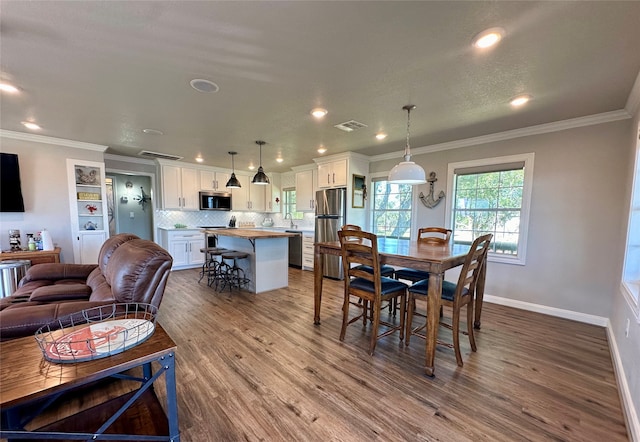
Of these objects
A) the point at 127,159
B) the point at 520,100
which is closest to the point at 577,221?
the point at 520,100

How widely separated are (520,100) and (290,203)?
538 cm

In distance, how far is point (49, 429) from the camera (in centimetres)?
132

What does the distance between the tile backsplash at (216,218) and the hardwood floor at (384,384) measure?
356 cm

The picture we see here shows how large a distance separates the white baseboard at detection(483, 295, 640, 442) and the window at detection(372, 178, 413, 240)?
1710 millimetres

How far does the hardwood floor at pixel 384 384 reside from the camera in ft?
5.15

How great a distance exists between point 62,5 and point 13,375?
181 centimetres

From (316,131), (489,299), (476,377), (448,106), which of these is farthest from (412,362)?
(316,131)

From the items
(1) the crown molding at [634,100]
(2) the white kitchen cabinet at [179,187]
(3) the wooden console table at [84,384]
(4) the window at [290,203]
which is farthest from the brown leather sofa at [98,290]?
(4) the window at [290,203]

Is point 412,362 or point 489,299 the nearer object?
point 412,362

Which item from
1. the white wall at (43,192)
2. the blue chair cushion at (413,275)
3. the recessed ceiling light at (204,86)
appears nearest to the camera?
the recessed ceiling light at (204,86)

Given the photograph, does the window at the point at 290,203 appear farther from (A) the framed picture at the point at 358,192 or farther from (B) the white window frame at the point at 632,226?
(B) the white window frame at the point at 632,226

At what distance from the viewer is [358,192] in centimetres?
510

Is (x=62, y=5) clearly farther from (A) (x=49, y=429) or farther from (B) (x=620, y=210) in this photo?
(B) (x=620, y=210)

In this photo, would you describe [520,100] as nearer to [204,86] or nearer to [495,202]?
[495,202]
